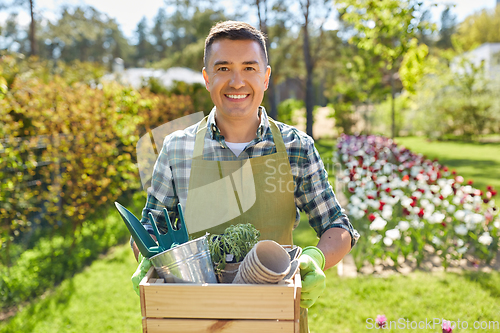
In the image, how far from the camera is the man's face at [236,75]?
137cm

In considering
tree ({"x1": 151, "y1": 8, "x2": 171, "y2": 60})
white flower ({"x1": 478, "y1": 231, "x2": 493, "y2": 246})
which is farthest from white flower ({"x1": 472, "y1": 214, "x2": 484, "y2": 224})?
tree ({"x1": 151, "y1": 8, "x2": 171, "y2": 60})

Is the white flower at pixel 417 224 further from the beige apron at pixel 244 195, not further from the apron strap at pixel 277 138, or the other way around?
the apron strap at pixel 277 138

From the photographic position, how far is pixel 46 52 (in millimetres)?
34125

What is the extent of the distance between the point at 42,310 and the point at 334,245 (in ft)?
9.41

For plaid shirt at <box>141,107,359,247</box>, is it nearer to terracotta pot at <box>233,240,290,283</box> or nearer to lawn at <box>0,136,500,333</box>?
terracotta pot at <box>233,240,290,283</box>

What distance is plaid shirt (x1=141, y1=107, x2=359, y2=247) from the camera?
148 cm

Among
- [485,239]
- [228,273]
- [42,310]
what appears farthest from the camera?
[485,239]

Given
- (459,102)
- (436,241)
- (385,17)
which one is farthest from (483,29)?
(436,241)

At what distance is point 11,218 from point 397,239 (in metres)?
3.94

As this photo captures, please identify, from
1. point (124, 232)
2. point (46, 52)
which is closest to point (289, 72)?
point (124, 232)

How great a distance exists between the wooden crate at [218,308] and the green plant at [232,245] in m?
0.17

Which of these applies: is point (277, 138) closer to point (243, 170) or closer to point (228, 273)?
point (243, 170)

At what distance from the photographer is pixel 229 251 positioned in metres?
1.07

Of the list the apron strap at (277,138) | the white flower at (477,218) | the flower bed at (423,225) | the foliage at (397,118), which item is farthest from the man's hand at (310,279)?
the foliage at (397,118)
